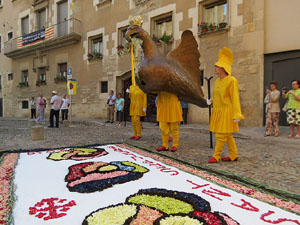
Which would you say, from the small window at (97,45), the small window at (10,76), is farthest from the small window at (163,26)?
the small window at (10,76)

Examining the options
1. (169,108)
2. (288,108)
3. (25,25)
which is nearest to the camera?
(169,108)

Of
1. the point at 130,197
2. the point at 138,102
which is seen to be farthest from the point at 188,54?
the point at 130,197

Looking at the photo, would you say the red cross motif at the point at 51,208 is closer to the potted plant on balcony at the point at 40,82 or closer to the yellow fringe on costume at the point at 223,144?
the yellow fringe on costume at the point at 223,144

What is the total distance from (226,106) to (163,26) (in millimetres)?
8579

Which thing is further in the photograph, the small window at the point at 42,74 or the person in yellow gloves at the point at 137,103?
the small window at the point at 42,74

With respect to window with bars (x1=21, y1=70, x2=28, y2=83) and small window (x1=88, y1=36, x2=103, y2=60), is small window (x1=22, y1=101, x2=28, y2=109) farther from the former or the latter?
small window (x1=88, y1=36, x2=103, y2=60)

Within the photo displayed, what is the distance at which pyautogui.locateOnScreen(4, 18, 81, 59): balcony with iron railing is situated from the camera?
1390 centimetres

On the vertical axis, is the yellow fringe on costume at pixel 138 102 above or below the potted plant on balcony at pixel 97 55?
below

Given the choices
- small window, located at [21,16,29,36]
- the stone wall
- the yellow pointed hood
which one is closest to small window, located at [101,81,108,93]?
the stone wall

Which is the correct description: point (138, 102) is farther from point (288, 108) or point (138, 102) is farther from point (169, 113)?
point (288, 108)

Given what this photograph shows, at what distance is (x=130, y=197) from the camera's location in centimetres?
198

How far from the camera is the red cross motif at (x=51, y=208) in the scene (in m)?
1.67

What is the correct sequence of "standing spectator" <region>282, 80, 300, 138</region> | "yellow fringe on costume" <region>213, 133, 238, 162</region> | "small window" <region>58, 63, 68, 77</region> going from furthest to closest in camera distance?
"small window" <region>58, 63, 68, 77</region>, "standing spectator" <region>282, 80, 300, 138</region>, "yellow fringe on costume" <region>213, 133, 238, 162</region>

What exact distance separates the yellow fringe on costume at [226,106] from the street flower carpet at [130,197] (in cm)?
80
